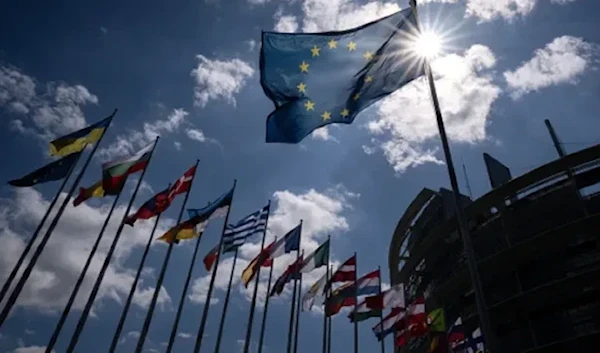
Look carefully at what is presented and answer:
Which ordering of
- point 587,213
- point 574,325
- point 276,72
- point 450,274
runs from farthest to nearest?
point 450,274, point 587,213, point 574,325, point 276,72

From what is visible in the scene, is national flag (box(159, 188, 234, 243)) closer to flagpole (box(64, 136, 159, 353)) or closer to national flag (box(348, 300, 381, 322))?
flagpole (box(64, 136, 159, 353))

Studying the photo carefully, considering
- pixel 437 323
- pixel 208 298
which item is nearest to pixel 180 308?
pixel 208 298

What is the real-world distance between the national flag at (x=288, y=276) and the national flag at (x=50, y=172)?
572 inches

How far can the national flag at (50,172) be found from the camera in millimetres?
22594

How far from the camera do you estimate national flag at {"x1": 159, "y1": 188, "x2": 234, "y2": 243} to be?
2711cm

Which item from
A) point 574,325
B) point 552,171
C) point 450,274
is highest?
point 552,171

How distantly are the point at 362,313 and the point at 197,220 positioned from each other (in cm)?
1226

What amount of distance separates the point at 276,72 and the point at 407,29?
4.01 metres

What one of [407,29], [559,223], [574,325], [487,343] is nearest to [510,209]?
[559,223]

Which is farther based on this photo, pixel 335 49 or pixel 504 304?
pixel 504 304

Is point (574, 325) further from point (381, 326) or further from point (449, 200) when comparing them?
point (449, 200)

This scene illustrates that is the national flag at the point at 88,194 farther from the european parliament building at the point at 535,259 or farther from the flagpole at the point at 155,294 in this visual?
the european parliament building at the point at 535,259

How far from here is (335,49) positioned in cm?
1475

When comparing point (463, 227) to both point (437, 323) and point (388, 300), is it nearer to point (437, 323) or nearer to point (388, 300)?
point (388, 300)
